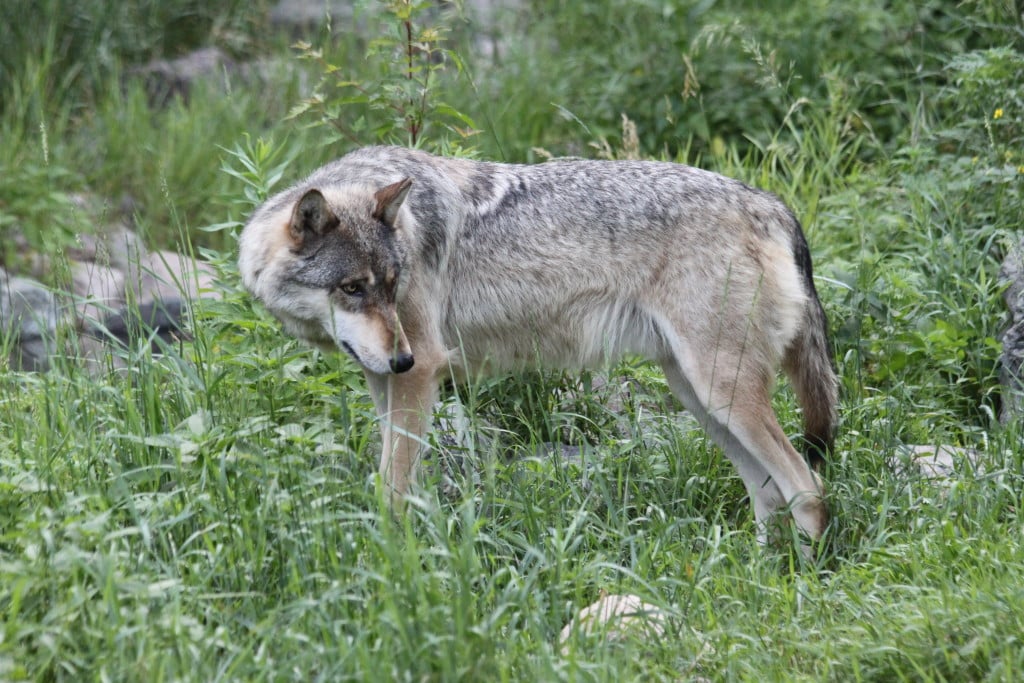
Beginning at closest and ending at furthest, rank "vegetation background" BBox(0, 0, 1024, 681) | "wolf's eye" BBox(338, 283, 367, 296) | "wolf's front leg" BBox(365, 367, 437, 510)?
"vegetation background" BBox(0, 0, 1024, 681) → "wolf's eye" BBox(338, 283, 367, 296) → "wolf's front leg" BBox(365, 367, 437, 510)

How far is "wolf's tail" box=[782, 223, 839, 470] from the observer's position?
14.9 feet

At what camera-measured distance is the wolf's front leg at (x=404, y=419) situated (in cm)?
427

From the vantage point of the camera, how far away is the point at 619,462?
433 centimetres

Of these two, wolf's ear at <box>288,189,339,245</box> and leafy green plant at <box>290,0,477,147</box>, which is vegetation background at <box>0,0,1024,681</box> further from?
wolf's ear at <box>288,189,339,245</box>

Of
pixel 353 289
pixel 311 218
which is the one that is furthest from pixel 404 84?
pixel 353 289

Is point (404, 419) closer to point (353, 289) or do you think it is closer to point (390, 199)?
point (353, 289)

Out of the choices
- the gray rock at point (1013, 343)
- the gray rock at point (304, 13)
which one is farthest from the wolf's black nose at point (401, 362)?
the gray rock at point (304, 13)

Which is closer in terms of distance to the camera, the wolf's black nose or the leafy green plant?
the wolf's black nose

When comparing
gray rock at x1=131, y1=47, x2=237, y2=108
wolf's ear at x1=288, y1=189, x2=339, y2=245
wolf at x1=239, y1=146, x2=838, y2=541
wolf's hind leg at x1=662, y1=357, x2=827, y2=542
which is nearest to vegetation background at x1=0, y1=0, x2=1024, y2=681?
wolf's hind leg at x1=662, y1=357, x2=827, y2=542

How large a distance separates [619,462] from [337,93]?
5811 mm

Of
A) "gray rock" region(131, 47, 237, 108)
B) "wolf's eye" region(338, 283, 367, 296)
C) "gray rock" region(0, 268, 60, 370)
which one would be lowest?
"gray rock" region(0, 268, 60, 370)

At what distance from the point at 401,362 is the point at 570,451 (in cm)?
120

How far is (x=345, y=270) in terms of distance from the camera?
163 inches

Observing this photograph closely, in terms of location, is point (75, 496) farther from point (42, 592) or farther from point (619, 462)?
point (619, 462)
